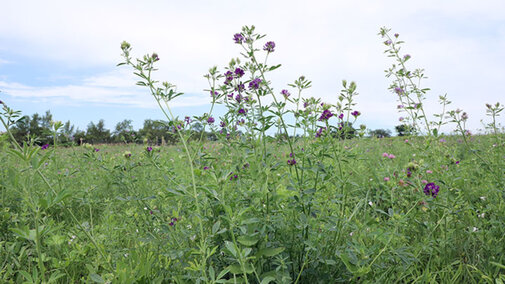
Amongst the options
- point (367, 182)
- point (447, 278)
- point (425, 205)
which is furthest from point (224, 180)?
point (367, 182)

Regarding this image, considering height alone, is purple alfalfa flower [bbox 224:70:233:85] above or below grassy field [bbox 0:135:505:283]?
above

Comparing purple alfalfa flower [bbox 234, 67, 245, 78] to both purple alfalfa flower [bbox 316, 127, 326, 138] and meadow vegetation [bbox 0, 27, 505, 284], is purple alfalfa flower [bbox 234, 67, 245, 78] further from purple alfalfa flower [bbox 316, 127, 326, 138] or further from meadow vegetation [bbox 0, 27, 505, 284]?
purple alfalfa flower [bbox 316, 127, 326, 138]

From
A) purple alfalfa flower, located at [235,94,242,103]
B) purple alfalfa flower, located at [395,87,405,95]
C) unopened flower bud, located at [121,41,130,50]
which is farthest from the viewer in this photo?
purple alfalfa flower, located at [395,87,405,95]

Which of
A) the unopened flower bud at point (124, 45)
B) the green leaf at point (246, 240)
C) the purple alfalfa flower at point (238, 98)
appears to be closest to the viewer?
the green leaf at point (246, 240)

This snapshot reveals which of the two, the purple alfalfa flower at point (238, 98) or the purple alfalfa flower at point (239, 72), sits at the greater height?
the purple alfalfa flower at point (239, 72)

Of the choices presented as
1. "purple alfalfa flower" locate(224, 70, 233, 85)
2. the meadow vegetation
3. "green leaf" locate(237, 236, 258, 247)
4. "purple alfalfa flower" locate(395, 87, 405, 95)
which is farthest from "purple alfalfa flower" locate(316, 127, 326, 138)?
"purple alfalfa flower" locate(395, 87, 405, 95)

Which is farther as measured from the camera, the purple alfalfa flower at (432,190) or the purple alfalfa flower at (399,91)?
the purple alfalfa flower at (399,91)

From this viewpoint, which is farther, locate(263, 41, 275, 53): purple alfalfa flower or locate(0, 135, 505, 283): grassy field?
locate(263, 41, 275, 53): purple alfalfa flower

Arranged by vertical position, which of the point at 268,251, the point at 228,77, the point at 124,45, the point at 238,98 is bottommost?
the point at 268,251

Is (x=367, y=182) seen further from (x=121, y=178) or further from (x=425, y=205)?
(x=121, y=178)

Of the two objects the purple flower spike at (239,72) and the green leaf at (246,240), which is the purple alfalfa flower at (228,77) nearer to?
the purple flower spike at (239,72)

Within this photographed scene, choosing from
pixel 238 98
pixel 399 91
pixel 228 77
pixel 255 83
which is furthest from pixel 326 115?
pixel 399 91

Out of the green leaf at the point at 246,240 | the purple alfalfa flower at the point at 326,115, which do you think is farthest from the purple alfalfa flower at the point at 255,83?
the green leaf at the point at 246,240

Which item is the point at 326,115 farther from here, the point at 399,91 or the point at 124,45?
the point at 399,91
